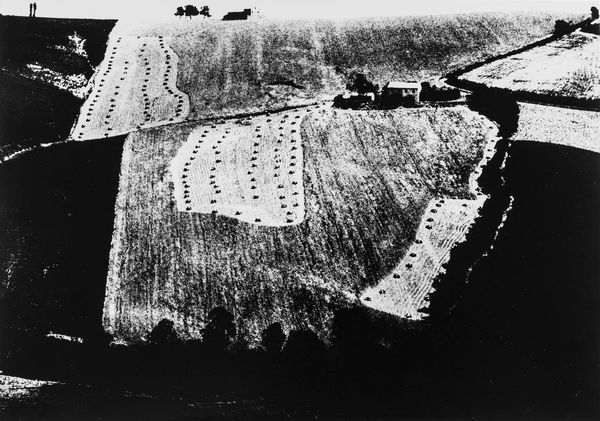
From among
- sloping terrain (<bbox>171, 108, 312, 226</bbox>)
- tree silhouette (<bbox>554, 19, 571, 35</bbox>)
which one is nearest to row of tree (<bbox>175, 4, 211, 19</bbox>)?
sloping terrain (<bbox>171, 108, 312, 226</bbox>)

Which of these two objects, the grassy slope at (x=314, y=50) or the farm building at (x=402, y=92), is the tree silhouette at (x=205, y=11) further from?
the farm building at (x=402, y=92)

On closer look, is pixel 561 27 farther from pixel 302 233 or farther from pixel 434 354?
pixel 434 354

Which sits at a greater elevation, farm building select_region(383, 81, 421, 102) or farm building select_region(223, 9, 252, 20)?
farm building select_region(223, 9, 252, 20)

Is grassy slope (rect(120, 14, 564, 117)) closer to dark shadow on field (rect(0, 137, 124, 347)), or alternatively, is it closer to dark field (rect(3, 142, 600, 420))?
dark shadow on field (rect(0, 137, 124, 347))

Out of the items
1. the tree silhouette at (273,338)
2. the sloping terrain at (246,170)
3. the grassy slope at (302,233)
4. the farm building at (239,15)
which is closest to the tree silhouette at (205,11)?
the farm building at (239,15)

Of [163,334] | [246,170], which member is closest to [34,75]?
[246,170]
